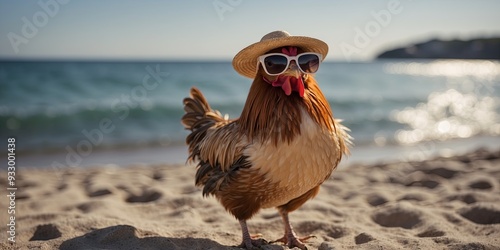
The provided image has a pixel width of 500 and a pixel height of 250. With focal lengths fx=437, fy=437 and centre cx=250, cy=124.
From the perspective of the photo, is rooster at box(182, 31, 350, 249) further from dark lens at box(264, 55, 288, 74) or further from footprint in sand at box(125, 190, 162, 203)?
footprint in sand at box(125, 190, 162, 203)

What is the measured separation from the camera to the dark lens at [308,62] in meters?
2.72

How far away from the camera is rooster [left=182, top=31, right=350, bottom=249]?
2.64 meters

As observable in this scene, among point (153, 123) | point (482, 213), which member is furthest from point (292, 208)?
point (153, 123)

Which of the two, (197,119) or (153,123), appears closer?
(197,119)

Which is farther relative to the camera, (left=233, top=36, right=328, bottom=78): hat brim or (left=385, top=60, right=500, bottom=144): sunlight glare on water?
(left=385, top=60, right=500, bottom=144): sunlight glare on water

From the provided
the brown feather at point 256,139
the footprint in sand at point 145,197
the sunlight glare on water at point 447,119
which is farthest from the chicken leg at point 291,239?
the sunlight glare on water at point 447,119

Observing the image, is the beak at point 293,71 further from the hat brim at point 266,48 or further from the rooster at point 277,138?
the hat brim at point 266,48

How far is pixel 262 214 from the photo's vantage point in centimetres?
405

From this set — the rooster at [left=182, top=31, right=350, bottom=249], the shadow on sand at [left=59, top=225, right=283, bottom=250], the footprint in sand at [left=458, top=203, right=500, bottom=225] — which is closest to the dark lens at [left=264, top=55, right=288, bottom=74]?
the rooster at [left=182, top=31, right=350, bottom=249]

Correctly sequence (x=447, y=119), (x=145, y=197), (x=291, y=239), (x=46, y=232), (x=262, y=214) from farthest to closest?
(x=447, y=119)
(x=145, y=197)
(x=262, y=214)
(x=46, y=232)
(x=291, y=239)

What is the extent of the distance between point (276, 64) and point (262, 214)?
182cm

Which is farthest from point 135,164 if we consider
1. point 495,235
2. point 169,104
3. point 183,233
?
point 169,104

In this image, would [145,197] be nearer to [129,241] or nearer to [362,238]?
[129,241]

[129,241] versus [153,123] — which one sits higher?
[153,123]
